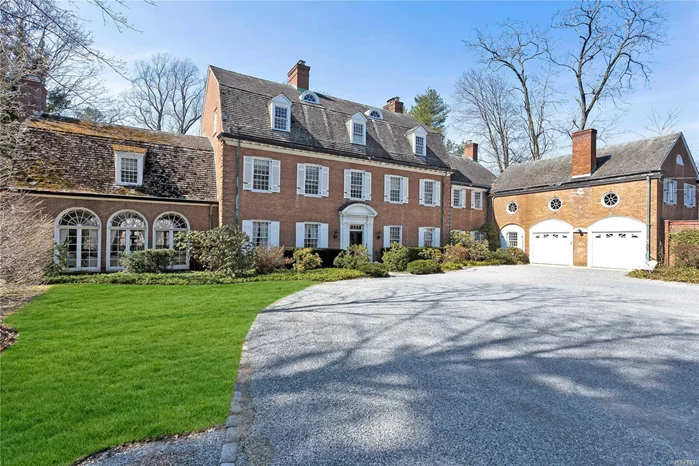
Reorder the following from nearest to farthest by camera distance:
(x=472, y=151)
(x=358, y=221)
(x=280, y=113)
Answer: (x=280, y=113) < (x=358, y=221) < (x=472, y=151)

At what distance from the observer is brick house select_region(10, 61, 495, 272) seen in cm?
1391

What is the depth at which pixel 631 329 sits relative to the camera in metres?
6.76

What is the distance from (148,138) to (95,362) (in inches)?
578

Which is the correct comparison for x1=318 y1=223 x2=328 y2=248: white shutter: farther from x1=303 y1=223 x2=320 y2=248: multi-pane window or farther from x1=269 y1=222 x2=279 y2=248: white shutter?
x1=269 y1=222 x2=279 y2=248: white shutter

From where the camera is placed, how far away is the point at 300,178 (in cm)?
1736

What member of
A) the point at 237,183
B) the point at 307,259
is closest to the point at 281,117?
the point at 237,183

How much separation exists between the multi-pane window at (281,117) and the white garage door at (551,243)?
16.1 meters

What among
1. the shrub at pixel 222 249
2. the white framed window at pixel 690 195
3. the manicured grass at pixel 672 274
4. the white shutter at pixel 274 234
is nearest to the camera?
the shrub at pixel 222 249

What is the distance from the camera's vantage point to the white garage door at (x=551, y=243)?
67.5ft

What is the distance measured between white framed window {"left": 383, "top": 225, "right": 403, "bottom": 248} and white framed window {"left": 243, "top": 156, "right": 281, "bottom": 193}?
651 cm

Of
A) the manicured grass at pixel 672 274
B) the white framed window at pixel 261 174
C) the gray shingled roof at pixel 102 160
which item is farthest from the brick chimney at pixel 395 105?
the manicured grass at pixel 672 274

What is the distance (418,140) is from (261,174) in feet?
33.8

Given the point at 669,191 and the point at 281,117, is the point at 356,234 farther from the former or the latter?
the point at 669,191

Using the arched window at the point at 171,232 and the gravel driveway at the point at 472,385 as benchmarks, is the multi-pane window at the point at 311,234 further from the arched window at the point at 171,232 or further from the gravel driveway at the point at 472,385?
the gravel driveway at the point at 472,385
